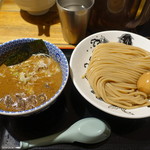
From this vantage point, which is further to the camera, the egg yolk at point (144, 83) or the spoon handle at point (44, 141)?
the egg yolk at point (144, 83)

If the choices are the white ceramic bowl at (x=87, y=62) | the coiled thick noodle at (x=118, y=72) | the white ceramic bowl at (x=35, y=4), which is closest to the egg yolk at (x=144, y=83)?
the coiled thick noodle at (x=118, y=72)

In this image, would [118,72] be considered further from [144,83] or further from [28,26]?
[28,26]

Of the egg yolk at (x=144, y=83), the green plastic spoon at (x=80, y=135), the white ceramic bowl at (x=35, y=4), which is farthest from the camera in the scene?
the white ceramic bowl at (x=35, y=4)

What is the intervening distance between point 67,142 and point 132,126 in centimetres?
A: 42

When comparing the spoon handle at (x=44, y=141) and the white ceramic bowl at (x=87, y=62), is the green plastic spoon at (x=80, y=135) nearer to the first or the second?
the spoon handle at (x=44, y=141)

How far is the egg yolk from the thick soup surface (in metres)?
0.55

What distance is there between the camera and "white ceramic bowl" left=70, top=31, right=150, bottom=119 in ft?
3.25

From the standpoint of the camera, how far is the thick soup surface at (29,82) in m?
1.00

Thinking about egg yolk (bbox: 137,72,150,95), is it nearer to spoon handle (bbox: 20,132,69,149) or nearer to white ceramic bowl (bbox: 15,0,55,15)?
spoon handle (bbox: 20,132,69,149)

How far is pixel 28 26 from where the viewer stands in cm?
174

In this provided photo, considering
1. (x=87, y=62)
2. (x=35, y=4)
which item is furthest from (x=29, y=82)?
(x=35, y=4)

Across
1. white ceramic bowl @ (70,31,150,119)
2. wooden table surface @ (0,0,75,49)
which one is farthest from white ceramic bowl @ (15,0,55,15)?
white ceramic bowl @ (70,31,150,119)

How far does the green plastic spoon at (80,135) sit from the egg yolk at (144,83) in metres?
0.37

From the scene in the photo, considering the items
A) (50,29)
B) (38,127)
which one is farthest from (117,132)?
(50,29)
